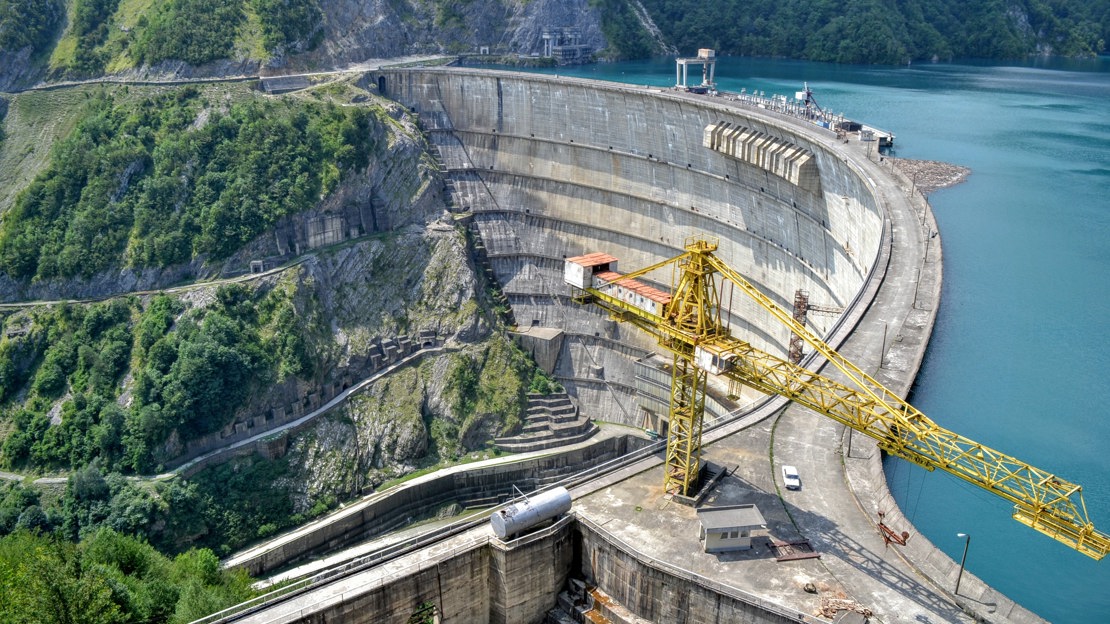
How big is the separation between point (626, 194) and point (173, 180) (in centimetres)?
4364

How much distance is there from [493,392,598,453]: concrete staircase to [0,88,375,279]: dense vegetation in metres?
29.4

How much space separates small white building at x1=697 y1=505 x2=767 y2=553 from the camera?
36438 mm

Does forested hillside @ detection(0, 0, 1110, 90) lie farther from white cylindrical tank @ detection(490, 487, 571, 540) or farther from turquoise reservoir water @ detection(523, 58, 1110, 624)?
white cylindrical tank @ detection(490, 487, 571, 540)

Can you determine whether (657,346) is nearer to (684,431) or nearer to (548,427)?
(548,427)

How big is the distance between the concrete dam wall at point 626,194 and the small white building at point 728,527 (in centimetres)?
3084

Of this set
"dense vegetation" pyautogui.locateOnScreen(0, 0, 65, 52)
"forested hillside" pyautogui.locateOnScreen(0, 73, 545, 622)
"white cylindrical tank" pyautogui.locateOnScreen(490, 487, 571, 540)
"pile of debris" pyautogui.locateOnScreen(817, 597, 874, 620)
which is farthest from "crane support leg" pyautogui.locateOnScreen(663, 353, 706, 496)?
"dense vegetation" pyautogui.locateOnScreen(0, 0, 65, 52)

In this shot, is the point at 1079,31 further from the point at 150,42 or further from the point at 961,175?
the point at 150,42

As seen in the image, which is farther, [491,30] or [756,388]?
[491,30]

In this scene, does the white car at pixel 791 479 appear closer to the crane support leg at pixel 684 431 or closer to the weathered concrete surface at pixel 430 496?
the crane support leg at pixel 684 431

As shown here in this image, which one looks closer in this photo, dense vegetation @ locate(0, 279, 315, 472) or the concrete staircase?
dense vegetation @ locate(0, 279, 315, 472)

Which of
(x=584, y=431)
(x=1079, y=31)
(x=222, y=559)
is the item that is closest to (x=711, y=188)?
(x=584, y=431)

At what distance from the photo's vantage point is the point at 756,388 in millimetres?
37719

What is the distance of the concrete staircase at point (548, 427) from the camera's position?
77750 millimetres

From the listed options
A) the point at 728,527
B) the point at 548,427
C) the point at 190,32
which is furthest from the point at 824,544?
the point at 190,32
